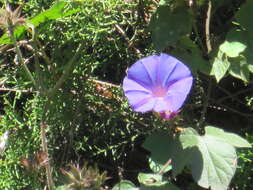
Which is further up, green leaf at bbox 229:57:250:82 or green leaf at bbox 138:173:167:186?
green leaf at bbox 229:57:250:82

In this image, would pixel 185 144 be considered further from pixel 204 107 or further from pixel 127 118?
pixel 127 118

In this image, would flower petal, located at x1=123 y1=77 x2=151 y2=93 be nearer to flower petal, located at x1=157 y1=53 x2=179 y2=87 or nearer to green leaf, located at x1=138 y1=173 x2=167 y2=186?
flower petal, located at x1=157 y1=53 x2=179 y2=87

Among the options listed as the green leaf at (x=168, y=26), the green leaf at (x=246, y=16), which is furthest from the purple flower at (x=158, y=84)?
the green leaf at (x=246, y=16)

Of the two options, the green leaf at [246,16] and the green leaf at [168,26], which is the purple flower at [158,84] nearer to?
the green leaf at [168,26]

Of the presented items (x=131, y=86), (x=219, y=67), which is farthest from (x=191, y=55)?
(x=131, y=86)

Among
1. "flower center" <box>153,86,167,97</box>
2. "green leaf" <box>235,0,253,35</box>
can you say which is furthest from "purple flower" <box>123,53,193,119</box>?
"green leaf" <box>235,0,253,35</box>

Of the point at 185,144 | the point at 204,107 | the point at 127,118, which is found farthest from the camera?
the point at 127,118

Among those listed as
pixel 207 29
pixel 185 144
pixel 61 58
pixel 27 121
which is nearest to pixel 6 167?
pixel 27 121
